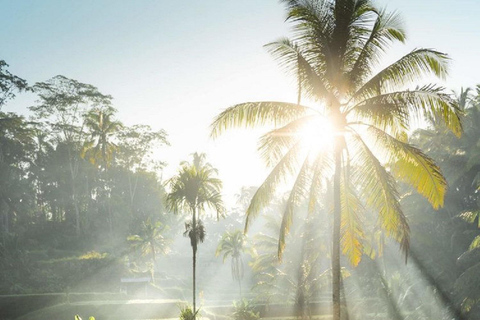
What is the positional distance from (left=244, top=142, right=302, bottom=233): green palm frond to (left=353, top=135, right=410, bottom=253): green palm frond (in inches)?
62.1

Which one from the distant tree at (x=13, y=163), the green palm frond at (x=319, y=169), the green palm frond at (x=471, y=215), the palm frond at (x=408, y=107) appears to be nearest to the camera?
the palm frond at (x=408, y=107)

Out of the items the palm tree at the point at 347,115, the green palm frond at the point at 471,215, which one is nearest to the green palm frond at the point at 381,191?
the palm tree at the point at 347,115

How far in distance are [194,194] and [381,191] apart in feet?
32.0

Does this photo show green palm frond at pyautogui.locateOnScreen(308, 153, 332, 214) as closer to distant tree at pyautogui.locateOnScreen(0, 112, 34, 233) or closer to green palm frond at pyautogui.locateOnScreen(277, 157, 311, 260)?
green palm frond at pyautogui.locateOnScreen(277, 157, 311, 260)

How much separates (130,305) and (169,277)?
957 inches

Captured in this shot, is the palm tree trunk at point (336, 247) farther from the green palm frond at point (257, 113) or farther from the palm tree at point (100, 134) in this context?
the palm tree at point (100, 134)

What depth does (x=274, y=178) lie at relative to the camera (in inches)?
384

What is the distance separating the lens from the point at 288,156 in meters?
9.75

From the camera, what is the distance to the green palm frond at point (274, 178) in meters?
9.72

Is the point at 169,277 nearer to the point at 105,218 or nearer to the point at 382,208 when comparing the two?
the point at 105,218

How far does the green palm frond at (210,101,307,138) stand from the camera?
31.3 ft

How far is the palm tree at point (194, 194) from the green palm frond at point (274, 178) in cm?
736

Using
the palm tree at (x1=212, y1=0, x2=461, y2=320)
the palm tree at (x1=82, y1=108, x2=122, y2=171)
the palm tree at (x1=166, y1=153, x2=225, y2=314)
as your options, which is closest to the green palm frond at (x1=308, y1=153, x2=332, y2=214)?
the palm tree at (x1=212, y1=0, x2=461, y2=320)

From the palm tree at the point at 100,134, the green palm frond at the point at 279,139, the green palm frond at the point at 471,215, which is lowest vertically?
the green palm frond at the point at 471,215
